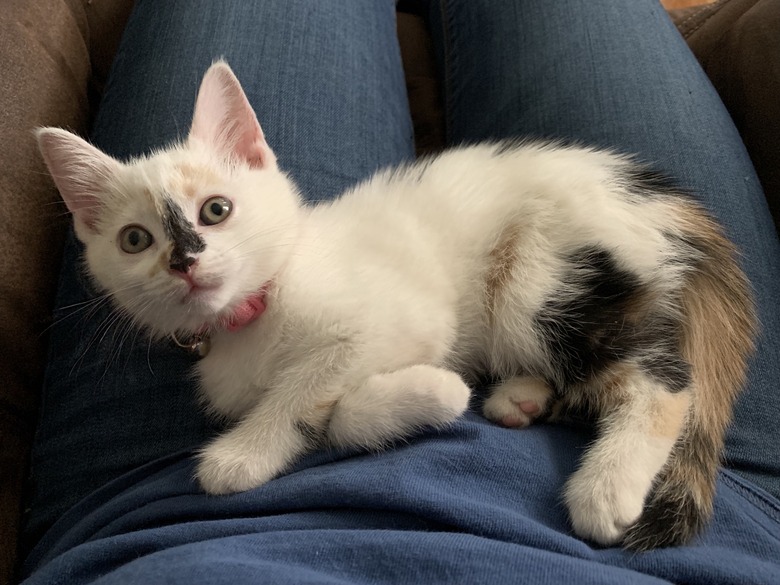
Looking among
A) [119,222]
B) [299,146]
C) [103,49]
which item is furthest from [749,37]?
[103,49]

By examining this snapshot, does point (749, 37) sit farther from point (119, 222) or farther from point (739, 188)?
point (119, 222)

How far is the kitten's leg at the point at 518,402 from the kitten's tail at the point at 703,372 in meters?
0.18

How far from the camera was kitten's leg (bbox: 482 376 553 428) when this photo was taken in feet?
2.55

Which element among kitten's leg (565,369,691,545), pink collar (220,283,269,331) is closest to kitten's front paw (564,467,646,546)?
kitten's leg (565,369,691,545)

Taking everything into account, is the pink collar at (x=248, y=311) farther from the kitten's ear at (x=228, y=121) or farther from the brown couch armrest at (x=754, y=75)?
the brown couch armrest at (x=754, y=75)

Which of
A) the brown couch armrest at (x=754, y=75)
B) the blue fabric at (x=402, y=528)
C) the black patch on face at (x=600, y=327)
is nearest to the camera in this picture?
the blue fabric at (x=402, y=528)

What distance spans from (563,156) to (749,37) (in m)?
0.54

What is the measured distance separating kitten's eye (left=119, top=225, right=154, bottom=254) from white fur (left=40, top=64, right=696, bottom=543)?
1cm

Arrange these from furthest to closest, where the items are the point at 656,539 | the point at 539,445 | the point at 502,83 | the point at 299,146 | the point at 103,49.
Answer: the point at 103,49 < the point at 502,83 < the point at 299,146 < the point at 539,445 < the point at 656,539

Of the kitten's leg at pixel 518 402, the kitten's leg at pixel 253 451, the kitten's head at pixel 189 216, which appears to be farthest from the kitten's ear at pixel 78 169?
the kitten's leg at pixel 518 402

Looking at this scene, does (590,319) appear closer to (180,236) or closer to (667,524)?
(667,524)

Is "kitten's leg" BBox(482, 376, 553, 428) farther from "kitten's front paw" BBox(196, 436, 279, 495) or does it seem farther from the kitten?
"kitten's front paw" BBox(196, 436, 279, 495)

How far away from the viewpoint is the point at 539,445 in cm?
73

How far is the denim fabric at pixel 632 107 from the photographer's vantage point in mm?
847
